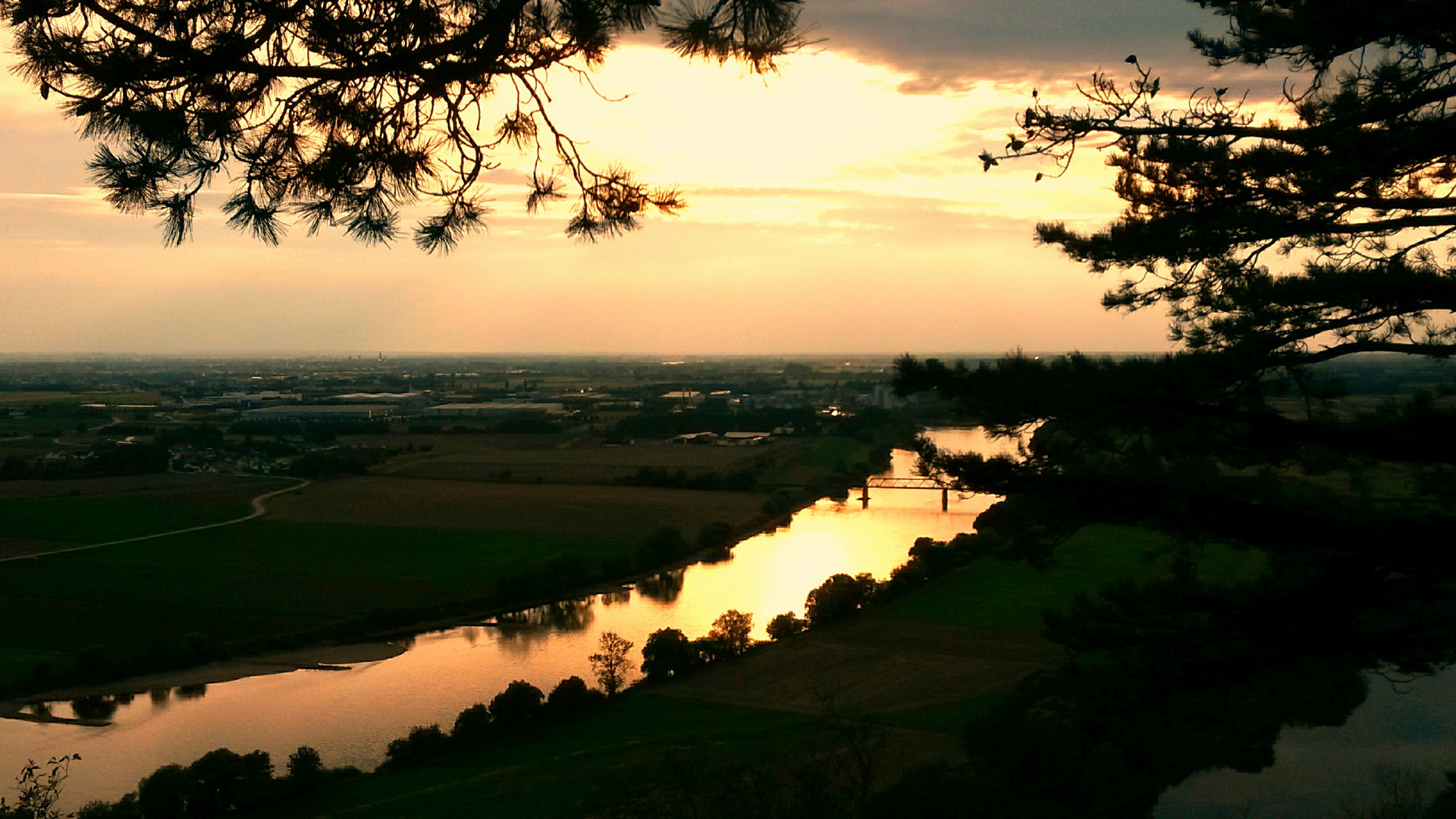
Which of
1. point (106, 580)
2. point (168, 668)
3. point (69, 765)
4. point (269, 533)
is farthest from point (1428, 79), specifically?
point (269, 533)

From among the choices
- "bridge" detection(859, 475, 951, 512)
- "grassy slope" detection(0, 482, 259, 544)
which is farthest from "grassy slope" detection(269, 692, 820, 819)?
"bridge" detection(859, 475, 951, 512)

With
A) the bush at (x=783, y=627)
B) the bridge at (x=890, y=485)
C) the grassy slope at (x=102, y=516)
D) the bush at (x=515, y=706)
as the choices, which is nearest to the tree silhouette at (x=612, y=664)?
the bush at (x=515, y=706)

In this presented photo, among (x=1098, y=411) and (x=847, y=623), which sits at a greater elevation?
(x=1098, y=411)

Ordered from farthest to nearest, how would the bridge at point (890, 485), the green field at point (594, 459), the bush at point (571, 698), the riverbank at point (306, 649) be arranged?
the green field at point (594, 459) < the bridge at point (890, 485) < the riverbank at point (306, 649) < the bush at point (571, 698)

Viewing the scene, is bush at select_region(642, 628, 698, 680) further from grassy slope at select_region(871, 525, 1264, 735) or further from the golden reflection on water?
grassy slope at select_region(871, 525, 1264, 735)

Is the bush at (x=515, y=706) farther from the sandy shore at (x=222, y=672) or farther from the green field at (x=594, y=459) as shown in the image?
the green field at (x=594, y=459)

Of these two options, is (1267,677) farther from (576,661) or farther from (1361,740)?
(576,661)
